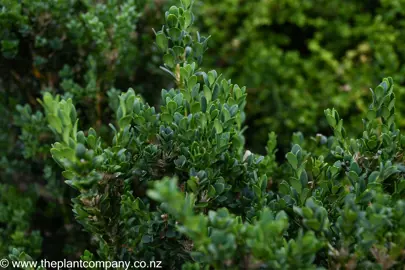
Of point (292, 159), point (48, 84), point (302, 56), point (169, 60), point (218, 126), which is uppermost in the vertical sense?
point (302, 56)

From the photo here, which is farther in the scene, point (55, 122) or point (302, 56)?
point (302, 56)

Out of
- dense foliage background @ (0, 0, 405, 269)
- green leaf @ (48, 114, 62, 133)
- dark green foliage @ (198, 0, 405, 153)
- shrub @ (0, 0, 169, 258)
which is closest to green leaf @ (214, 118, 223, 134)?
dense foliage background @ (0, 0, 405, 269)

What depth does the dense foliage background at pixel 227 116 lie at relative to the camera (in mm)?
1621

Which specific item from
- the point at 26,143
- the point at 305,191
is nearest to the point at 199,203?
Result: the point at 305,191

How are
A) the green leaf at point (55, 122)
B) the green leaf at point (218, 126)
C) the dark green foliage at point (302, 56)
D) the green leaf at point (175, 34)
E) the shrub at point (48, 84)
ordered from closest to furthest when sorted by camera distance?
the green leaf at point (55, 122) < the green leaf at point (218, 126) < the green leaf at point (175, 34) < the shrub at point (48, 84) < the dark green foliage at point (302, 56)

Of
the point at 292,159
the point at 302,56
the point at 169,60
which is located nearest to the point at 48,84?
the point at 169,60

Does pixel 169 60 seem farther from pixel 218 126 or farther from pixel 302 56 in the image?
pixel 302 56

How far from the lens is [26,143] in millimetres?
2617

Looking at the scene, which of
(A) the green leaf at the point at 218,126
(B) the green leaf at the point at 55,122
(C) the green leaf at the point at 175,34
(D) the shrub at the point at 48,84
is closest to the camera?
(B) the green leaf at the point at 55,122

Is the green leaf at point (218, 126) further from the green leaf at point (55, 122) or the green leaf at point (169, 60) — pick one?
the green leaf at point (55, 122)

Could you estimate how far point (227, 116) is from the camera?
73.7 inches

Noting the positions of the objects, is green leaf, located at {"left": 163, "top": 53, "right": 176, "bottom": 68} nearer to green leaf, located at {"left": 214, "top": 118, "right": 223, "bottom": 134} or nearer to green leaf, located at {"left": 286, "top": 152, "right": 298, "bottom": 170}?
green leaf, located at {"left": 214, "top": 118, "right": 223, "bottom": 134}

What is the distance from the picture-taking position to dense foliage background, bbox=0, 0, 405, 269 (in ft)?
5.32

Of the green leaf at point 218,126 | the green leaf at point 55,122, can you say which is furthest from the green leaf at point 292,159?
the green leaf at point 55,122
